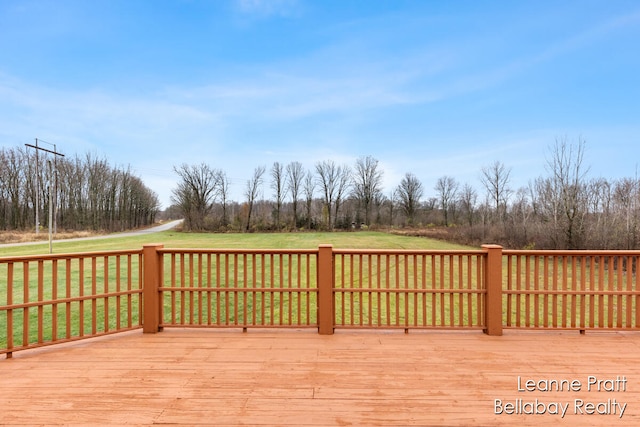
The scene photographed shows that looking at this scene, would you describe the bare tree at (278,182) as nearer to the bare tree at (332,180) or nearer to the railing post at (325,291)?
the bare tree at (332,180)

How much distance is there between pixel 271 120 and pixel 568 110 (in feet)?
65.6

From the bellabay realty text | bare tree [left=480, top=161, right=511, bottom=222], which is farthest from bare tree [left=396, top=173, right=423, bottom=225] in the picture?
the bellabay realty text

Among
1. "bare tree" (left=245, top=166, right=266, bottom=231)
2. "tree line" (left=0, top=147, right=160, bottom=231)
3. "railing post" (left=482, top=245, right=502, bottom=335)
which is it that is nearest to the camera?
"railing post" (left=482, top=245, right=502, bottom=335)

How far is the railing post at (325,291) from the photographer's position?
340 centimetres

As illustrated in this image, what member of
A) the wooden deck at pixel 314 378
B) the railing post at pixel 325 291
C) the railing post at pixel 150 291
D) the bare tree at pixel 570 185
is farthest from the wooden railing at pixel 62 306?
the bare tree at pixel 570 185

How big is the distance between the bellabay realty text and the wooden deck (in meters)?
0.01

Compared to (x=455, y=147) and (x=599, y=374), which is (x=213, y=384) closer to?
(x=599, y=374)

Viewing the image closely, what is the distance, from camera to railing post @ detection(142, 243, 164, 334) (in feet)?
11.4

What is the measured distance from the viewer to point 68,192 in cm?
3041

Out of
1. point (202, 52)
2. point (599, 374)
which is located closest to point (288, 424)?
point (599, 374)

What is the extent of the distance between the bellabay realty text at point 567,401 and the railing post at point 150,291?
143 inches

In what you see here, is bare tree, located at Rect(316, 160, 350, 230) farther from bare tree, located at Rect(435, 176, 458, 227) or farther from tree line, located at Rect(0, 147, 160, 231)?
tree line, located at Rect(0, 147, 160, 231)

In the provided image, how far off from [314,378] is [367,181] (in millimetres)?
37602

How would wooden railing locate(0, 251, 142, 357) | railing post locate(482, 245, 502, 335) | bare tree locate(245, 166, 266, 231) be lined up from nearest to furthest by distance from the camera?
wooden railing locate(0, 251, 142, 357)
railing post locate(482, 245, 502, 335)
bare tree locate(245, 166, 266, 231)
